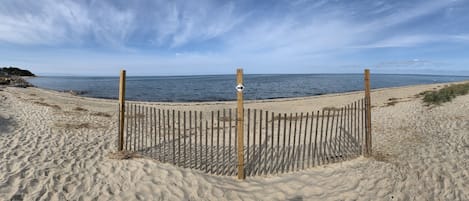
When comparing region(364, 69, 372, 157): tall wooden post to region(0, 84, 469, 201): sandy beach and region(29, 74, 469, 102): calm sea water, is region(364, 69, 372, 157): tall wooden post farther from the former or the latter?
region(29, 74, 469, 102): calm sea water

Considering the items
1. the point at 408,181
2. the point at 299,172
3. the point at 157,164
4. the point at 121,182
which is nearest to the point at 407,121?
the point at 408,181

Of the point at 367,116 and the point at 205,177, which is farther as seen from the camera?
the point at 367,116

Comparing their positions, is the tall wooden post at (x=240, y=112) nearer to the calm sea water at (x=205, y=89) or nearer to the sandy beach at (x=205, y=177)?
the sandy beach at (x=205, y=177)

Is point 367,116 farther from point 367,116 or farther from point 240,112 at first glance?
point 240,112

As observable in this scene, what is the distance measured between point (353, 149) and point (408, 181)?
7.29 ft

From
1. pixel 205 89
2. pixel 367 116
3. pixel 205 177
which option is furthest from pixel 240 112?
pixel 205 89

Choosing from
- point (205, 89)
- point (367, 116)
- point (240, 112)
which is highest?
point (205, 89)

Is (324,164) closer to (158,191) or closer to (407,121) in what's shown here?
(158,191)

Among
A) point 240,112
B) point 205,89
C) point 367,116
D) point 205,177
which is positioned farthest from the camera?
point 205,89

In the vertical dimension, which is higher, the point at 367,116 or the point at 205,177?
the point at 367,116

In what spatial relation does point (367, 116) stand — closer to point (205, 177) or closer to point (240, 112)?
point (240, 112)

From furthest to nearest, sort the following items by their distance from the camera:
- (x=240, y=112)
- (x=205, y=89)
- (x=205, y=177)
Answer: (x=205, y=89) < (x=205, y=177) < (x=240, y=112)

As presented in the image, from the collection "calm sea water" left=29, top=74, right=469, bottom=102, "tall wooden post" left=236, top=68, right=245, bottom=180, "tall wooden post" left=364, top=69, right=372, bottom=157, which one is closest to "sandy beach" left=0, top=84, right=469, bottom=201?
"tall wooden post" left=364, top=69, right=372, bottom=157

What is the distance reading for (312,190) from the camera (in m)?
4.83
